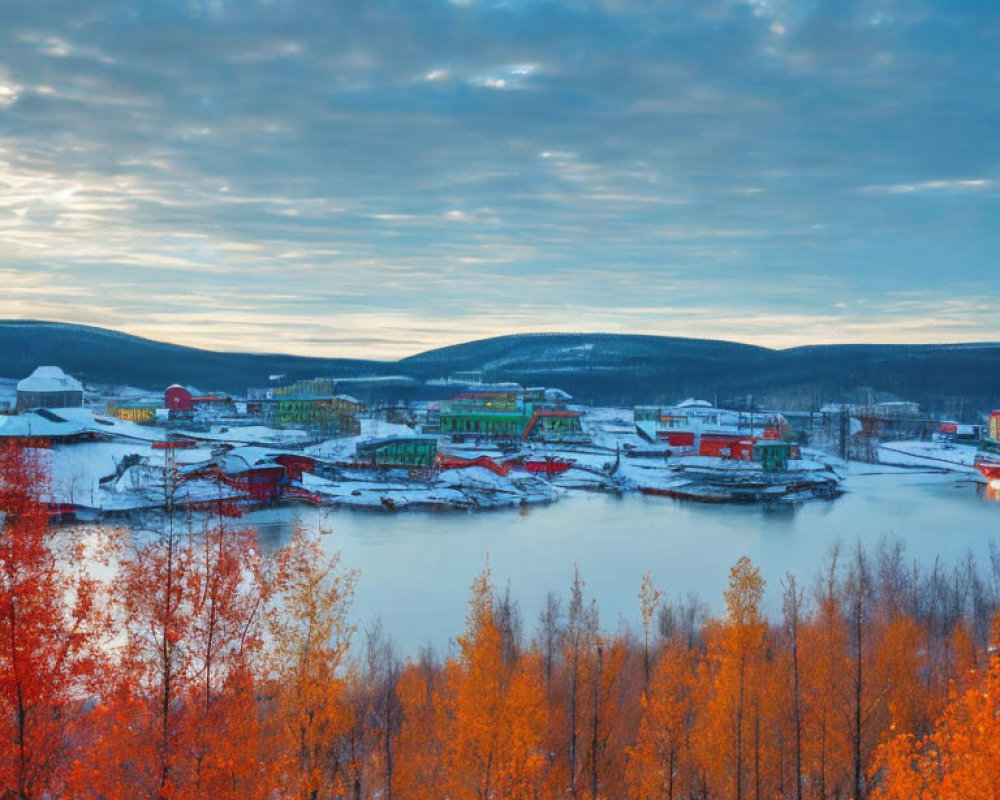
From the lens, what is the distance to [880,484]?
70.4 feet

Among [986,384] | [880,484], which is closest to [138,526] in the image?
[880,484]

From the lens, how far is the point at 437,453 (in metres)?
21.9

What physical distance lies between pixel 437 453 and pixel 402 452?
102 centimetres

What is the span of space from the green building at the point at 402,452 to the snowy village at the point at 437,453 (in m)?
0.03

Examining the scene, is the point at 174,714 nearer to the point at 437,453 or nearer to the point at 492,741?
the point at 492,741

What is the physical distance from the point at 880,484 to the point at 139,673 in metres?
20.9

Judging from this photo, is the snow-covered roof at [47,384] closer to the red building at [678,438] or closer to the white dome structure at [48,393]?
the white dome structure at [48,393]

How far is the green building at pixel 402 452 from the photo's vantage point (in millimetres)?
21109

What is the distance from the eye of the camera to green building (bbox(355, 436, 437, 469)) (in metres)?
21.1

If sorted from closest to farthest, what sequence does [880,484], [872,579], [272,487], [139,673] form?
1. [139,673]
2. [872,579]
3. [272,487]
4. [880,484]

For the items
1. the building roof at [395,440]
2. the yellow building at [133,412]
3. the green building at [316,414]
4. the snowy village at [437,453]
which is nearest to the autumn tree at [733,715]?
the snowy village at [437,453]

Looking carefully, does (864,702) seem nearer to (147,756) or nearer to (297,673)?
(297,673)

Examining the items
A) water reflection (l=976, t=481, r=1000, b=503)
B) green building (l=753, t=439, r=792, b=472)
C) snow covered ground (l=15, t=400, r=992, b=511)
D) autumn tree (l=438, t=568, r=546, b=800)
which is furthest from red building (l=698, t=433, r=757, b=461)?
autumn tree (l=438, t=568, r=546, b=800)

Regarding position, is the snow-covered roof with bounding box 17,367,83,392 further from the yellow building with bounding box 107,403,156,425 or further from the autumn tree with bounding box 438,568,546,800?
the autumn tree with bounding box 438,568,546,800
